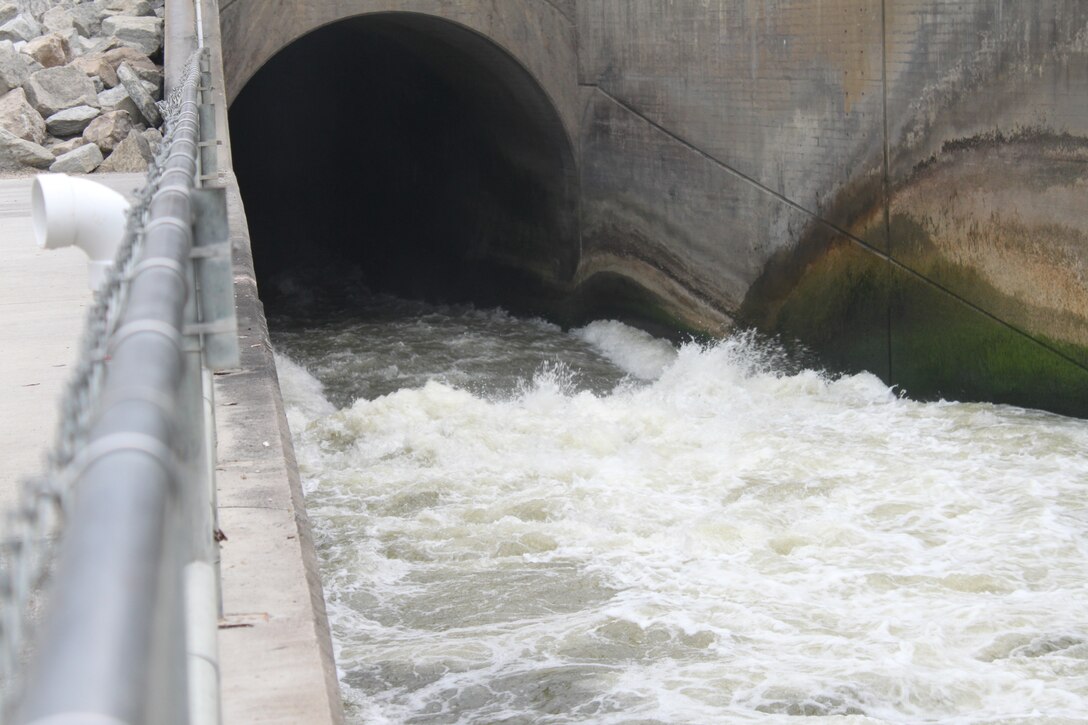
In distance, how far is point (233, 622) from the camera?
2637mm

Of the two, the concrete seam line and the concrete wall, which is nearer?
the concrete wall

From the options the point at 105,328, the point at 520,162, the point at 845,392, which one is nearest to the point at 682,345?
the point at 845,392

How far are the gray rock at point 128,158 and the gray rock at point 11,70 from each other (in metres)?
→ 1.68

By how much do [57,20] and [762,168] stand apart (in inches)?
288

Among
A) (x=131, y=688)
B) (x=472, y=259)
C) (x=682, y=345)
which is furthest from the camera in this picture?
(x=472, y=259)

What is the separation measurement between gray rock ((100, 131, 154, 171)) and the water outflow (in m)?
2.32

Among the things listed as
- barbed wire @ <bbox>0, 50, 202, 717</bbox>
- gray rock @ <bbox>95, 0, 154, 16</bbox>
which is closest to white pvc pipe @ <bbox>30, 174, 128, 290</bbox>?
barbed wire @ <bbox>0, 50, 202, 717</bbox>

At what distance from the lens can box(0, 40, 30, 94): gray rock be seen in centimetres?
1084

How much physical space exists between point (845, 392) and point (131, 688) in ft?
28.2

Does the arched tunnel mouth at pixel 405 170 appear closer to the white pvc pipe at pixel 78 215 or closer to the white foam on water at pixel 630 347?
the white foam on water at pixel 630 347

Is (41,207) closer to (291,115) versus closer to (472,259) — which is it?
(472,259)

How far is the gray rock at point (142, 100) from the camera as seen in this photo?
10.6m

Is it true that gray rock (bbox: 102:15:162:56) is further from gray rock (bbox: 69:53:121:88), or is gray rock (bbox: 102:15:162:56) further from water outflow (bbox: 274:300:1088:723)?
water outflow (bbox: 274:300:1088:723)

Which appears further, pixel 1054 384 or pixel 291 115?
pixel 291 115
